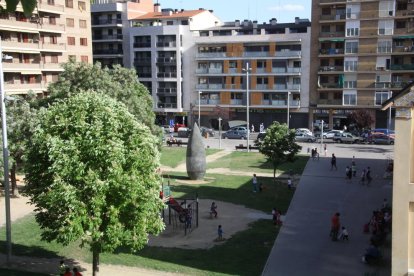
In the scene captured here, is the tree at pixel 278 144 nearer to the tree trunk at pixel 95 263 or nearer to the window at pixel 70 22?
the tree trunk at pixel 95 263

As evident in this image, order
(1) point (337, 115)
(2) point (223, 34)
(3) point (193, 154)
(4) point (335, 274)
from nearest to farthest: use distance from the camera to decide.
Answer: (4) point (335, 274)
(3) point (193, 154)
(1) point (337, 115)
(2) point (223, 34)

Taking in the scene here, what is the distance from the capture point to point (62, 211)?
16719 millimetres

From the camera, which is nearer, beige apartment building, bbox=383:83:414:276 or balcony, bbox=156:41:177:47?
beige apartment building, bbox=383:83:414:276

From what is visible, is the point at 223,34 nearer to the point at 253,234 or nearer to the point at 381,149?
the point at 381,149

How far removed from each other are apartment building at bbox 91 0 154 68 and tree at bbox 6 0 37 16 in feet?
254

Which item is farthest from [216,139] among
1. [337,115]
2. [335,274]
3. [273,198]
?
[335,274]

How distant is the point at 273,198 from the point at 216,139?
3261 centimetres

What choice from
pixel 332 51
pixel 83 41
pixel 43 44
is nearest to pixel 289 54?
pixel 332 51

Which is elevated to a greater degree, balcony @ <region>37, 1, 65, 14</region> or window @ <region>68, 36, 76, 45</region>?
balcony @ <region>37, 1, 65, 14</region>

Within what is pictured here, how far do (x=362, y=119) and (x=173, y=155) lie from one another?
2786 cm

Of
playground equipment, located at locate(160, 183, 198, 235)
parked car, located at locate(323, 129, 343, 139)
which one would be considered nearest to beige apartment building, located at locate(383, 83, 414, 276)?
playground equipment, located at locate(160, 183, 198, 235)

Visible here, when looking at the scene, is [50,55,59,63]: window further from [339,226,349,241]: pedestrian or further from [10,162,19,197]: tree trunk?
[339,226,349,241]: pedestrian

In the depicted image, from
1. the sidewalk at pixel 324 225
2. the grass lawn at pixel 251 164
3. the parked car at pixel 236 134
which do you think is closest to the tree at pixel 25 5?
the sidewalk at pixel 324 225

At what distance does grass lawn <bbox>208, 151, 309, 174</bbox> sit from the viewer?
4400 centimetres
